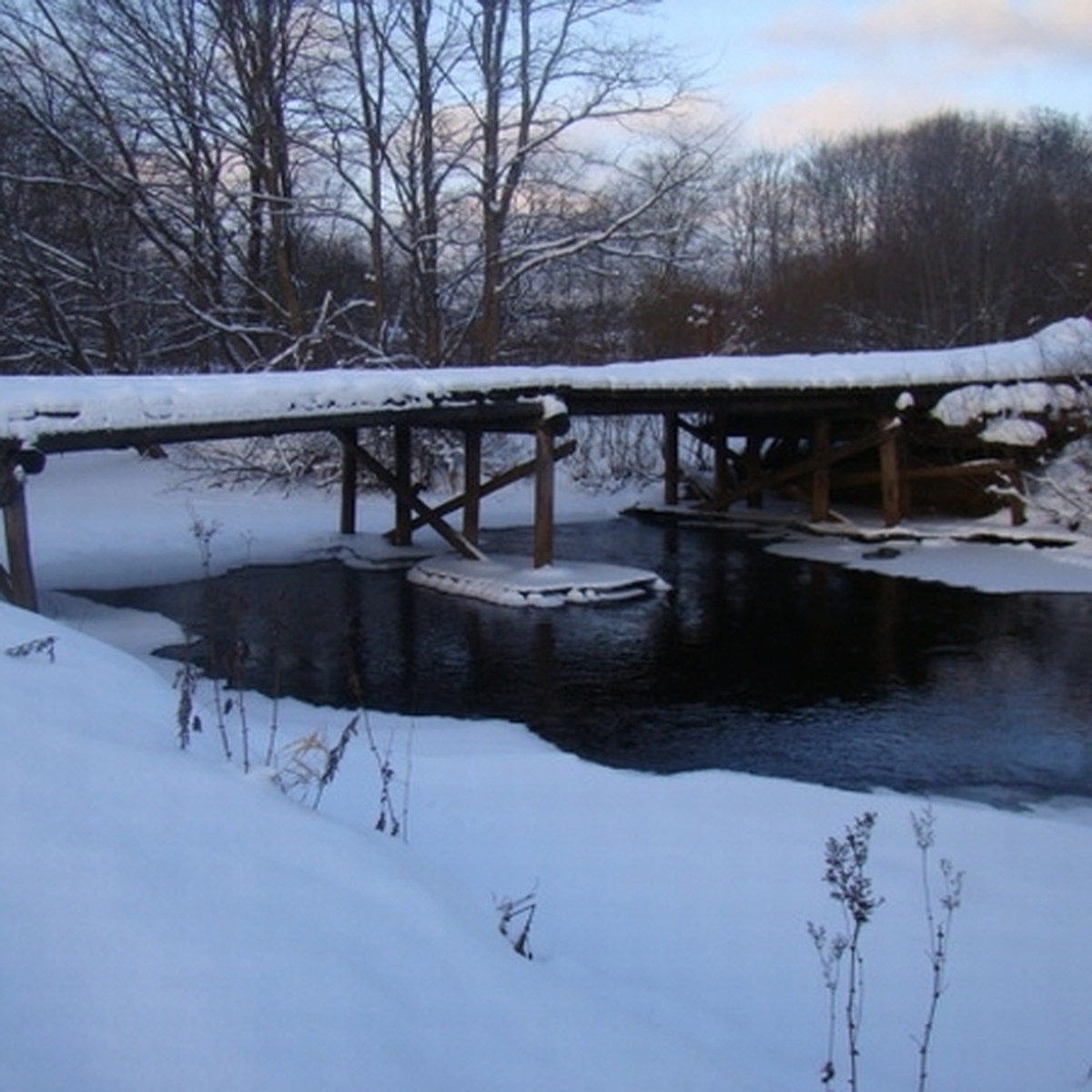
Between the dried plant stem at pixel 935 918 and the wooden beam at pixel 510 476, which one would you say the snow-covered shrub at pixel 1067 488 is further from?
the dried plant stem at pixel 935 918

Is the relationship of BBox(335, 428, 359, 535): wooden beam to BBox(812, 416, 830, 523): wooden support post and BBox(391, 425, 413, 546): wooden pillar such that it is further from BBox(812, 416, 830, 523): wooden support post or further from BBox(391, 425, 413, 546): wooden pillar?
BBox(812, 416, 830, 523): wooden support post

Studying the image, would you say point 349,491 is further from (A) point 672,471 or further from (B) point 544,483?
(A) point 672,471

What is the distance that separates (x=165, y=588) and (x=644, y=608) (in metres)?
5.48

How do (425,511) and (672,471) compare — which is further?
(672,471)

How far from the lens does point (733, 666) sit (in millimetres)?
9422

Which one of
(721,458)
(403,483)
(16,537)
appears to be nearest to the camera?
(16,537)

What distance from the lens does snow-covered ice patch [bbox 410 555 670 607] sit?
39.4ft

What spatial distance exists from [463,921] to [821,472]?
15.0m

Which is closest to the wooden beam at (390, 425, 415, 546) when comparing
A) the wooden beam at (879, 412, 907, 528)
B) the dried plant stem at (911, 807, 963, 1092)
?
the wooden beam at (879, 412, 907, 528)

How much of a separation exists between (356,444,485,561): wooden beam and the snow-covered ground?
703 centimetres

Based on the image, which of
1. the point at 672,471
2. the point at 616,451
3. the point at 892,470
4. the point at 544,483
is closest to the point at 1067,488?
the point at 892,470

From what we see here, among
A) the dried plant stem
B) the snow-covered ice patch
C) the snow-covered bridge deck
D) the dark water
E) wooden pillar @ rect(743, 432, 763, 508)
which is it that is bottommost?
the dark water

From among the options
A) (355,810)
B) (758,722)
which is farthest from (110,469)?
(355,810)

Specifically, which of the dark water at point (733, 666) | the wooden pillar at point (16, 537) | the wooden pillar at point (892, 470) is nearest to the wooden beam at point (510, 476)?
the dark water at point (733, 666)
